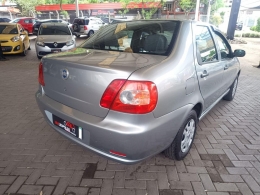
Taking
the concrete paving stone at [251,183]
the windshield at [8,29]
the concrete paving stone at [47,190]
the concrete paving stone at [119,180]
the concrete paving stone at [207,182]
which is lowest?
the concrete paving stone at [47,190]

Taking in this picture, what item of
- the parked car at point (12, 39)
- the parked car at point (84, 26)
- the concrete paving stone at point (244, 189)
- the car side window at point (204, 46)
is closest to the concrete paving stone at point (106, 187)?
the concrete paving stone at point (244, 189)

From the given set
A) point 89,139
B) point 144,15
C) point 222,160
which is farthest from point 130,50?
point 144,15

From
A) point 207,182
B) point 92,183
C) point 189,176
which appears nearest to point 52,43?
point 92,183

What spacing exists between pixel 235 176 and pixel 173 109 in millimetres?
1116

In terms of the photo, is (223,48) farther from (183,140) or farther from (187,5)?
(187,5)

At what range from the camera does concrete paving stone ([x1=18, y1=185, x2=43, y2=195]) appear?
6.69 ft

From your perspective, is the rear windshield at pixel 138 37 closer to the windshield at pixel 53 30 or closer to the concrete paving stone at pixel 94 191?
the concrete paving stone at pixel 94 191

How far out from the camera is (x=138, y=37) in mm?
2533

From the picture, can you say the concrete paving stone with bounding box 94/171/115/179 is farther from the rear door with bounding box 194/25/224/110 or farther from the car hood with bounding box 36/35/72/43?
the car hood with bounding box 36/35/72/43

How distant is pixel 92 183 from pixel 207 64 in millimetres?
1932

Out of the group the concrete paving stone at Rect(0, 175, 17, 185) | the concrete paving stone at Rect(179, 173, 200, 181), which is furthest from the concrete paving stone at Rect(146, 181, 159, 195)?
the concrete paving stone at Rect(0, 175, 17, 185)

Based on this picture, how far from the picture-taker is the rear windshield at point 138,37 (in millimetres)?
2266

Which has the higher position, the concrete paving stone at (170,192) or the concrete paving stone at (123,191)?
the concrete paving stone at (170,192)

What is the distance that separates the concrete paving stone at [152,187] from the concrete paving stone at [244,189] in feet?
2.82
